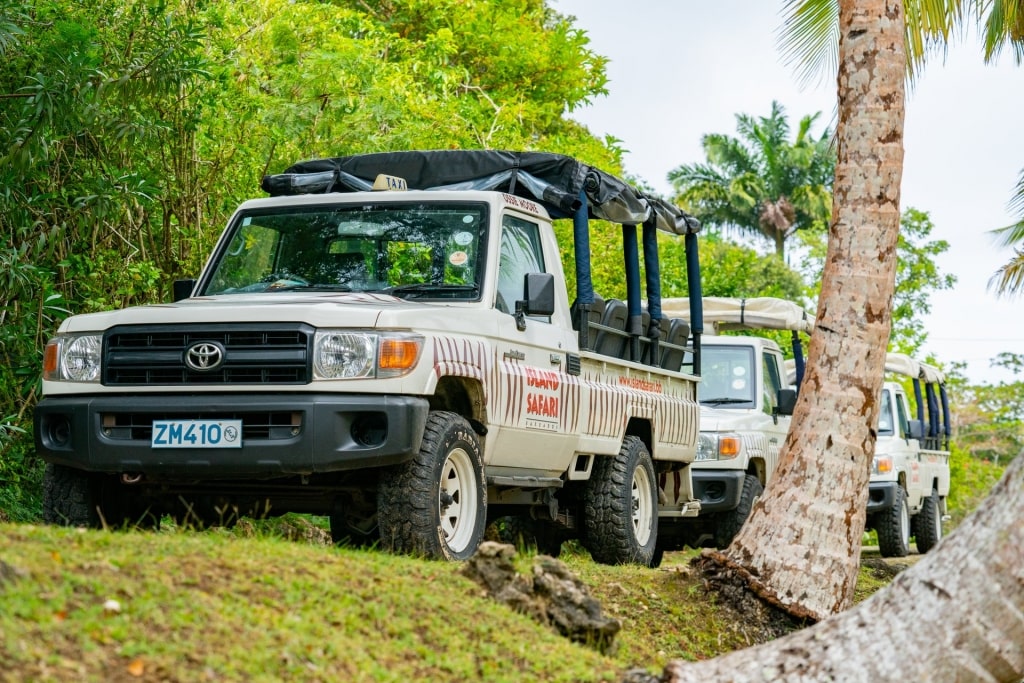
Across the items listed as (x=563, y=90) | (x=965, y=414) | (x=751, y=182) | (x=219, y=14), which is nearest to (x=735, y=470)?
(x=219, y=14)

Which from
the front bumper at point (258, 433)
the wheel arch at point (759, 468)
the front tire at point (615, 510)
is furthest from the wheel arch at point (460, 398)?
the wheel arch at point (759, 468)

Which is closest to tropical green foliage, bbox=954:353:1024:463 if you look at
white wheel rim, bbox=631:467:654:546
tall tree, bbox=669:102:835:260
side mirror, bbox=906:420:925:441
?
tall tree, bbox=669:102:835:260

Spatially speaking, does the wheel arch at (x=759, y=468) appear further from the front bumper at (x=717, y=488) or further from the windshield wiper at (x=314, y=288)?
the windshield wiper at (x=314, y=288)

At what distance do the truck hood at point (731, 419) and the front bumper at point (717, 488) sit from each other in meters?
0.49

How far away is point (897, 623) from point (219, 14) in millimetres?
9112

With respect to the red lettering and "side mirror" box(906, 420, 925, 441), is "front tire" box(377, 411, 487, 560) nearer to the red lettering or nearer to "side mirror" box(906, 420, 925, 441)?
the red lettering

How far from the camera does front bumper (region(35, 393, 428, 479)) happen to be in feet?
22.7

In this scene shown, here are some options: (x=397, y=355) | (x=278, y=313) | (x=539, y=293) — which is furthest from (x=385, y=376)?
(x=539, y=293)

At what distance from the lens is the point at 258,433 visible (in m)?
7.04

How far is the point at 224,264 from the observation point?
28.8 feet

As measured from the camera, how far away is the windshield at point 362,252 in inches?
326

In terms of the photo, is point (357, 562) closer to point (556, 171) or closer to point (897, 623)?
point (897, 623)

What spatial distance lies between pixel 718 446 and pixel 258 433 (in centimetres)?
672

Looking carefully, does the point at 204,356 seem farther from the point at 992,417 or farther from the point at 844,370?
the point at 992,417
